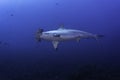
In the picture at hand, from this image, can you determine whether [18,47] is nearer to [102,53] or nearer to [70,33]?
[102,53]

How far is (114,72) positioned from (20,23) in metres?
13.1

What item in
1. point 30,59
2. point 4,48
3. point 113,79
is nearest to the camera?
point 113,79

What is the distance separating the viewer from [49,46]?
62.3 feet

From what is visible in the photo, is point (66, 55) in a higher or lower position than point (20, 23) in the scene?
lower

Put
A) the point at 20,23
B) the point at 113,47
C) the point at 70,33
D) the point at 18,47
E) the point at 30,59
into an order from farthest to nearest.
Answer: the point at 20,23
the point at 18,47
the point at 30,59
the point at 113,47
the point at 70,33

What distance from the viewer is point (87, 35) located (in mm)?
6180

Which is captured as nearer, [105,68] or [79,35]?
[79,35]

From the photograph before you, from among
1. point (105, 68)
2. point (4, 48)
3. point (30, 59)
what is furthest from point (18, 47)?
point (105, 68)

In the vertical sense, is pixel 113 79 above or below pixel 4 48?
below

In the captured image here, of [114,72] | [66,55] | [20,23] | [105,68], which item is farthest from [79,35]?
[20,23]

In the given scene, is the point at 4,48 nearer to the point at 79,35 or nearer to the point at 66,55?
the point at 66,55

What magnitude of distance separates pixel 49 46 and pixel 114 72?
9671 mm

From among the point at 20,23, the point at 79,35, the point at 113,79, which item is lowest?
the point at 113,79

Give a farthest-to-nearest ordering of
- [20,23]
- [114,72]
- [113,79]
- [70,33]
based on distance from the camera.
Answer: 1. [20,23]
2. [114,72]
3. [113,79]
4. [70,33]
